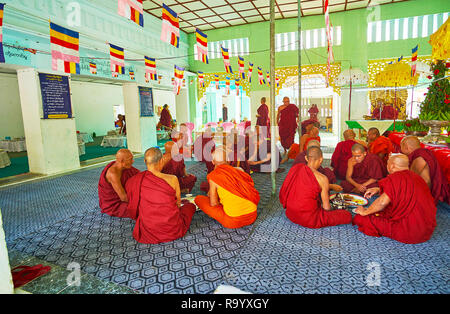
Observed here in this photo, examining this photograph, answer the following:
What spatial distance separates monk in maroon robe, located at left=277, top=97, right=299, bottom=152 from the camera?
866 centimetres

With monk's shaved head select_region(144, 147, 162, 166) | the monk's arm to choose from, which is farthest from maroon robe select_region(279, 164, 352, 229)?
monk's shaved head select_region(144, 147, 162, 166)

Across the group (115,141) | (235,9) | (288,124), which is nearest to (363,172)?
(288,124)

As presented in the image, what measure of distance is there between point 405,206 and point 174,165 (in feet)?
12.0

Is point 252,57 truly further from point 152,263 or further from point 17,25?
point 152,263

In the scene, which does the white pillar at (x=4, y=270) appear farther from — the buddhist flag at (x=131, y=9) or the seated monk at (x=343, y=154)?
the seated monk at (x=343, y=154)

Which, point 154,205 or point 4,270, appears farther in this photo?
point 154,205

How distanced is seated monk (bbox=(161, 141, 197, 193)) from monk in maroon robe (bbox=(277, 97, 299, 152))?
465cm

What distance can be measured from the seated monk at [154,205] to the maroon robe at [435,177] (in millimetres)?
3507

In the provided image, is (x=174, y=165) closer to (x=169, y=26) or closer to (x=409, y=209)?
(x=169, y=26)

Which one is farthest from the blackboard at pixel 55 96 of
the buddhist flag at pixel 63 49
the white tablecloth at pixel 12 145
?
the white tablecloth at pixel 12 145

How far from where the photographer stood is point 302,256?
2738 mm

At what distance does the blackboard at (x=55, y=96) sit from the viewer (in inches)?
269

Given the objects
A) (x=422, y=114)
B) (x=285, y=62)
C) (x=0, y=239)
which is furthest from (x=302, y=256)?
(x=285, y=62)

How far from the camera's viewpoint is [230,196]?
3.32 m
